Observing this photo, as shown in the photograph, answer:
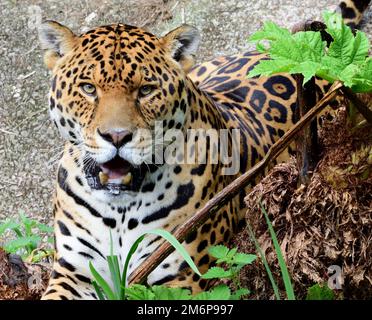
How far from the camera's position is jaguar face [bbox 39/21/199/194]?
19.1 feet

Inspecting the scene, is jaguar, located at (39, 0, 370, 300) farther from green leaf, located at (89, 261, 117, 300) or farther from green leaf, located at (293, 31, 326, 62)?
green leaf, located at (293, 31, 326, 62)

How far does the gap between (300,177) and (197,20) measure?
490 cm

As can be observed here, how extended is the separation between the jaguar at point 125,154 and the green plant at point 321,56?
1.17 m

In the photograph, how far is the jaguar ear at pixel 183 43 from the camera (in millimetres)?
6344

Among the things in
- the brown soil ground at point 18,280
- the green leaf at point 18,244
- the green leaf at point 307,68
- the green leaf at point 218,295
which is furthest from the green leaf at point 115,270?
the green leaf at point 18,244

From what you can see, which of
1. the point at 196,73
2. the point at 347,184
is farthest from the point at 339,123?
the point at 196,73

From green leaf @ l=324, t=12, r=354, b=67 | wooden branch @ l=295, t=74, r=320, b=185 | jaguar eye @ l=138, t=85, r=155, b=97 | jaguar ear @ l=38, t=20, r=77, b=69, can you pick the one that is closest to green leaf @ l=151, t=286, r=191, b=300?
wooden branch @ l=295, t=74, r=320, b=185

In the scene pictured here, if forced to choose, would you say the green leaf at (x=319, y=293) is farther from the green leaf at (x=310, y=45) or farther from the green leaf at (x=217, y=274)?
the green leaf at (x=310, y=45)

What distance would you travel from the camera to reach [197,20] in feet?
32.7

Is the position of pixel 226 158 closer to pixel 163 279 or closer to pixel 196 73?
pixel 163 279

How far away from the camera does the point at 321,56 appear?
16.3ft

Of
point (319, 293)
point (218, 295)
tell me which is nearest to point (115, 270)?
point (218, 295)

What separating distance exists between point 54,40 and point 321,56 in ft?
6.60

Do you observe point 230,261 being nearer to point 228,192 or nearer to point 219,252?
point 219,252
